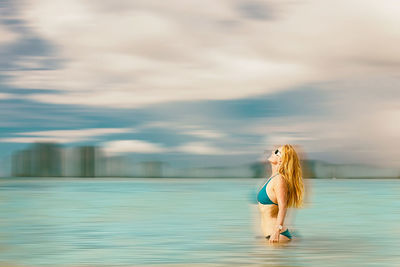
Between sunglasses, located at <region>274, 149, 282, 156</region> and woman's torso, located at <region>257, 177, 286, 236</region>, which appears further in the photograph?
woman's torso, located at <region>257, 177, 286, 236</region>

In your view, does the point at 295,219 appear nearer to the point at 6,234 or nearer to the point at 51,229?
the point at 51,229

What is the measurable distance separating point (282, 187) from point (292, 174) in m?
0.26

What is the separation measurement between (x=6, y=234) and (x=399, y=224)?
376 inches

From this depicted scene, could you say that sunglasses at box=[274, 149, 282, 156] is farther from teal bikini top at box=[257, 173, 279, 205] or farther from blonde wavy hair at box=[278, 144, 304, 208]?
teal bikini top at box=[257, 173, 279, 205]

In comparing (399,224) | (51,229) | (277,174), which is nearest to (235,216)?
(399,224)

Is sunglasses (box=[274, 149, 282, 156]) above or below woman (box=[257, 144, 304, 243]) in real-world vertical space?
above

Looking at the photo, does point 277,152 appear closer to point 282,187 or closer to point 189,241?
point 282,187

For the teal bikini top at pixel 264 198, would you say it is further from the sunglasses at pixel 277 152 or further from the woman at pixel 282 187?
the sunglasses at pixel 277 152

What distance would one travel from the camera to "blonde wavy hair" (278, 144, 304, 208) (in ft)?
37.1

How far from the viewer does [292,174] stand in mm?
11359

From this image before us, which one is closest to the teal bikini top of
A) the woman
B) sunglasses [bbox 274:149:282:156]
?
the woman

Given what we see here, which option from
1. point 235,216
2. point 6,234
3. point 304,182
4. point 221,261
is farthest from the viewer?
point 235,216

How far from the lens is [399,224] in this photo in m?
18.0

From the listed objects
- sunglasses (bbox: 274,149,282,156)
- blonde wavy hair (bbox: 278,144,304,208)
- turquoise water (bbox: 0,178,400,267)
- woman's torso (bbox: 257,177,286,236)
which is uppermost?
sunglasses (bbox: 274,149,282,156)
